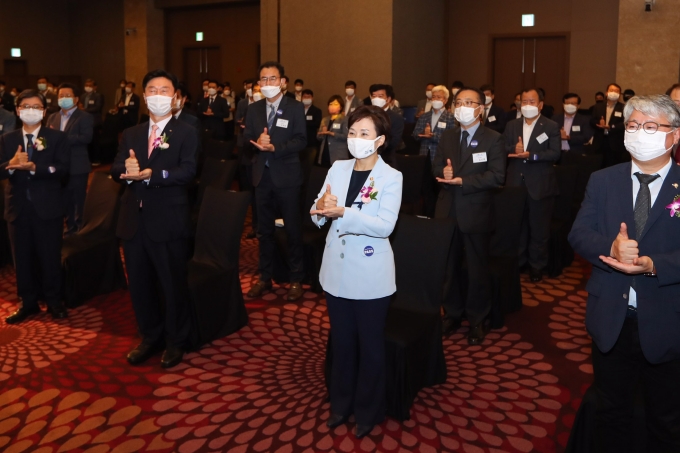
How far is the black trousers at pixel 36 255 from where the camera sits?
5.06 metres

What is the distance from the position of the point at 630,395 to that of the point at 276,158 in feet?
11.4

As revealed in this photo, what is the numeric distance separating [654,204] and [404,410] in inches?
67.5

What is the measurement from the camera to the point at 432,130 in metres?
7.92

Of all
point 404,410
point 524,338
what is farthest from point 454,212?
point 404,410

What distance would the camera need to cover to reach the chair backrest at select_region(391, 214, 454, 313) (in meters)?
3.83

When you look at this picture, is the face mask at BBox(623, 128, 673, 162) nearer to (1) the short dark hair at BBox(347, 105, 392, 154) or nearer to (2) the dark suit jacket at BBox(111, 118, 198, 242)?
(1) the short dark hair at BBox(347, 105, 392, 154)

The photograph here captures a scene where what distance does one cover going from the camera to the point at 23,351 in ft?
15.1

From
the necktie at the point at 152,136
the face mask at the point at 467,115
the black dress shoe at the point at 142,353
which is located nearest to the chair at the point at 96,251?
the black dress shoe at the point at 142,353

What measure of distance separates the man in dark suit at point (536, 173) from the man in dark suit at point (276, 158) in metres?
2.02

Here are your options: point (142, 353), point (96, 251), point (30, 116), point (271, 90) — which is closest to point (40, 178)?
point (30, 116)

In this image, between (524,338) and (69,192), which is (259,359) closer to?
(524,338)

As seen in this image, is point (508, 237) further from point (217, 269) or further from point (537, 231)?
point (217, 269)

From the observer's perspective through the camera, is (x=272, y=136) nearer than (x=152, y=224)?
Answer: No

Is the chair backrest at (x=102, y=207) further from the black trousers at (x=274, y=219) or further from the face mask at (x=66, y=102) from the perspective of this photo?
the face mask at (x=66, y=102)
